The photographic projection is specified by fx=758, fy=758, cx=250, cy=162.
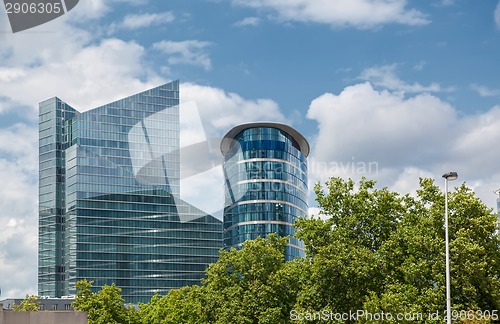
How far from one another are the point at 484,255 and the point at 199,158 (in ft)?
306

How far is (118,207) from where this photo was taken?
538ft

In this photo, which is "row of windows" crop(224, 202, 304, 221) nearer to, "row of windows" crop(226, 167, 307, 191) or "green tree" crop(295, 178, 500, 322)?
"row of windows" crop(226, 167, 307, 191)

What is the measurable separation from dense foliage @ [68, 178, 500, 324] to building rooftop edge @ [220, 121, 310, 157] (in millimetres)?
81566

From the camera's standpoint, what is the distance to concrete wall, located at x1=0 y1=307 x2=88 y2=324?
3469 centimetres

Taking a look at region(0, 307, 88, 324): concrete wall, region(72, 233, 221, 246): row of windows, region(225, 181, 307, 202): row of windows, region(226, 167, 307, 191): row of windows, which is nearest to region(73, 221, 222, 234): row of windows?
region(72, 233, 221, 246): row of windows

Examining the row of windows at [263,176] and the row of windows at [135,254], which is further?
the row of windows at [135,254]

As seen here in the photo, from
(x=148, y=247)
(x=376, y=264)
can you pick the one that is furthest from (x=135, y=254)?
(x=376, y=264)

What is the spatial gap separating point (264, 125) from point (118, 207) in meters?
45.7

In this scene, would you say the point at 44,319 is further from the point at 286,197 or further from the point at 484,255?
the point at 286,197

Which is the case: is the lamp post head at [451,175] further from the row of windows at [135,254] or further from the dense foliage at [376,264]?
the row of windows at [135,254]

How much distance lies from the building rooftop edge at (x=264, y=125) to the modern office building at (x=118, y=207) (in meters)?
32.9

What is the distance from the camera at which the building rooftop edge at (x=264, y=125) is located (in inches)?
5300

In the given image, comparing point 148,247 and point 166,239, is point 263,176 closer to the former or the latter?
point 166,239

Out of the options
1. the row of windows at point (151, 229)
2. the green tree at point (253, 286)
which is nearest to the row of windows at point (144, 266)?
the row of windows at point (151, 229)
